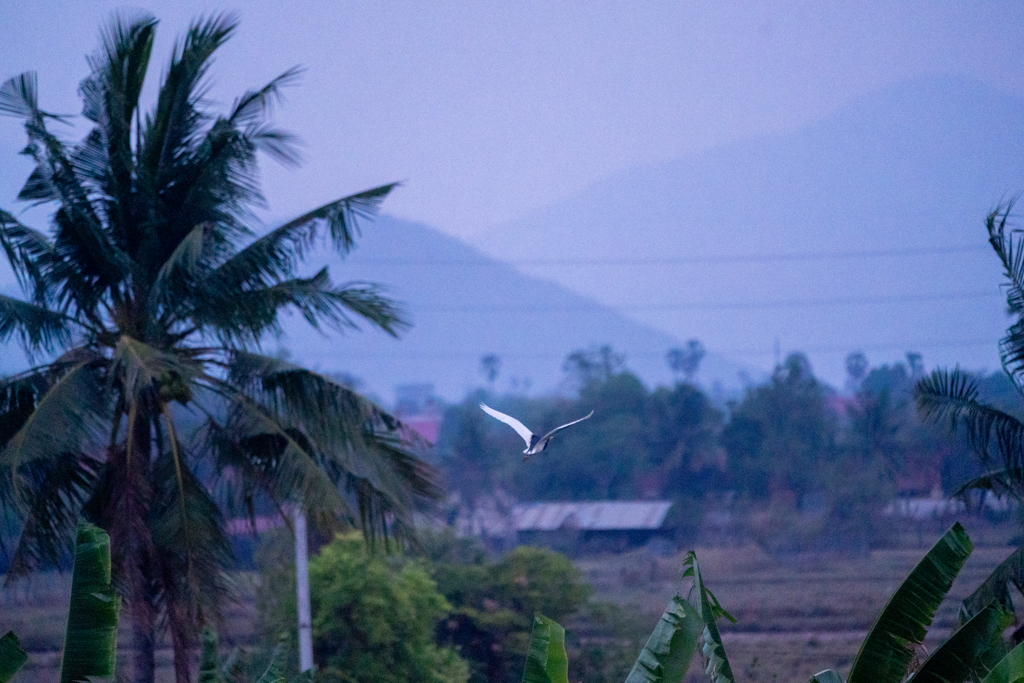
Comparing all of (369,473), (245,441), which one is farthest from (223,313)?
(369,473)

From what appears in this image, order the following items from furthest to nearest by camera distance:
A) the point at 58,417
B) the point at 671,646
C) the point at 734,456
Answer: the point at 734,456
the point at 58,417
the point at 671,646

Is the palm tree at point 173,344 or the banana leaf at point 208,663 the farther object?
the palm tree at point 173,344

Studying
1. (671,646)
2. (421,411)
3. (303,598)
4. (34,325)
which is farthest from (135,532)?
(421,411)

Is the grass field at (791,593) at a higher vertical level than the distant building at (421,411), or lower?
lower

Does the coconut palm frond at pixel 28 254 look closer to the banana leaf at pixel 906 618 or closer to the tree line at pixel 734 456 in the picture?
the banana leaf at pixel 906 618

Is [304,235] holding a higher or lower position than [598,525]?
higher

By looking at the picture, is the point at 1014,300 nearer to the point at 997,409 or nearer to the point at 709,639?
the point at 997,409

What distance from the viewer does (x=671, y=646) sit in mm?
6828

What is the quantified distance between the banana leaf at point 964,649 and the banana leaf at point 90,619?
5305 mm

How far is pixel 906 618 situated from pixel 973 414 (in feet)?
14.5

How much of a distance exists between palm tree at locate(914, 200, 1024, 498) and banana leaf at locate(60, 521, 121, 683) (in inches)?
298

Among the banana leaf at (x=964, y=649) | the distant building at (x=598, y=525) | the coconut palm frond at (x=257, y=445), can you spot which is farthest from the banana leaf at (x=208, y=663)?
the distant building at (x=598, y=525)

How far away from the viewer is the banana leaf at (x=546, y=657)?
285 inches

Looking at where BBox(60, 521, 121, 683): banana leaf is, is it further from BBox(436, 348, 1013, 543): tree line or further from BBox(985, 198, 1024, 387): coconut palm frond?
BBox(436, 348, 1013, 543): tree line
